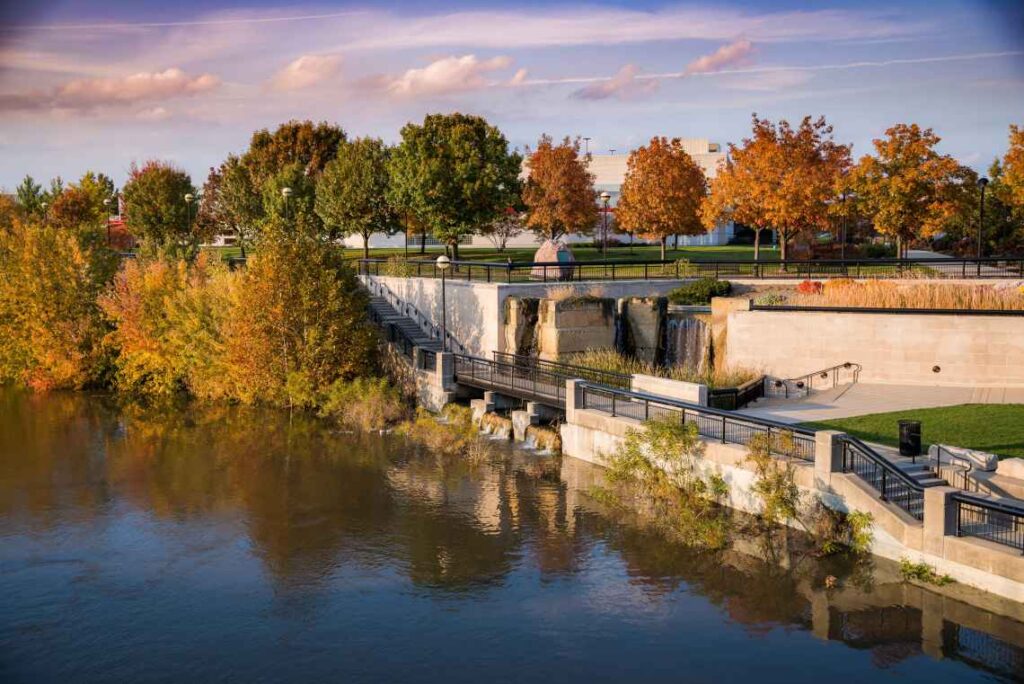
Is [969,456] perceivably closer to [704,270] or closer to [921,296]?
[921,296]

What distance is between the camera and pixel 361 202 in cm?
5653

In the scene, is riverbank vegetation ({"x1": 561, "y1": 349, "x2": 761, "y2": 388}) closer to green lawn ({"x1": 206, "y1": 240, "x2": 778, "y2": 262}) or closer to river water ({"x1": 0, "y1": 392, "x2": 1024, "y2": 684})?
river water ({"x1": 0, "y1": 392, "x2": 1024, "y2": 684})

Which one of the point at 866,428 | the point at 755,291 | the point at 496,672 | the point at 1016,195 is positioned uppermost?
the point at 1016,195

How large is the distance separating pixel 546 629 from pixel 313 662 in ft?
13.1

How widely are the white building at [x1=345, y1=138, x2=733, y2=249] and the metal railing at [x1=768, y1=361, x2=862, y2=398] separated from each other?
37.1 meters

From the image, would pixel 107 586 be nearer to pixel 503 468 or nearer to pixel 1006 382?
pixel 503 468

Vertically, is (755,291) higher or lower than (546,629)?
higher

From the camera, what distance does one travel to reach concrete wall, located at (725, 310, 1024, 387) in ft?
92.8

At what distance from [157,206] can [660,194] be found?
1514 inches

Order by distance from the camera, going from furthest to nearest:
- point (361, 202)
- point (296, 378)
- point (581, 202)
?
1. point (581, 202)
2. point (361, 202)
3. point (296, 378)

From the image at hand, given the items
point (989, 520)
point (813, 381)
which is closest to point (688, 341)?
point (813, 381)

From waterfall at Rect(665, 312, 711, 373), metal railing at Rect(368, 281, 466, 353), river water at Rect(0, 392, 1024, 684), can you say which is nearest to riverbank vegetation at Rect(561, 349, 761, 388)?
waterfall at Rect(665, 312, 711, 373)

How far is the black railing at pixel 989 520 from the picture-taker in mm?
16609

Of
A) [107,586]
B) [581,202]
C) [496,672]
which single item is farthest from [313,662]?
[581,202]
